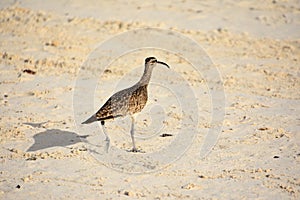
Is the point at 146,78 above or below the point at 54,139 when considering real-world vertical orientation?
above

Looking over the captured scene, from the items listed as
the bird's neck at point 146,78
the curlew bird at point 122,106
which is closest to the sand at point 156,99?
the curlew bird at point 122,106

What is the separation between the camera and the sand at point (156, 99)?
704cm

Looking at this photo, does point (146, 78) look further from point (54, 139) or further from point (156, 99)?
point (54, 139)

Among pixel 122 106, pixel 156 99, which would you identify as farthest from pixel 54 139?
pixel 156 99

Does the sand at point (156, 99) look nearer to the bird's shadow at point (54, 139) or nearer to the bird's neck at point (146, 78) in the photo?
the bird's shadow at point (54, 139)

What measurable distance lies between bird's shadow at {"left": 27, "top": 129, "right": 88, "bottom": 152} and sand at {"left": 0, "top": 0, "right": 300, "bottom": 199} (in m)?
0.01

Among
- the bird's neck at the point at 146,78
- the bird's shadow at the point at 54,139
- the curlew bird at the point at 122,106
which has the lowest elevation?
the bird's shadow at the point at 54,139

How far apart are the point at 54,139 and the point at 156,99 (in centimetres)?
200

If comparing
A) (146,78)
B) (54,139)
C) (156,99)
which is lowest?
(54,139)

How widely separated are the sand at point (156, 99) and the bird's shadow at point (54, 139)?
0.01 metres

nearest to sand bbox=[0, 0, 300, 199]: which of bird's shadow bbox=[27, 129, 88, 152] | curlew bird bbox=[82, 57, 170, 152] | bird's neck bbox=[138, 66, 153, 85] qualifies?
bird's shadow bbox=[27, 129, 88, 152]

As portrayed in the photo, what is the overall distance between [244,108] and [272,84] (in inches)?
46.7

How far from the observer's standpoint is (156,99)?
9.54 metres

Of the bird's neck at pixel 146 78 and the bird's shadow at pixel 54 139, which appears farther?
the bird's neck at pixel 146 78
